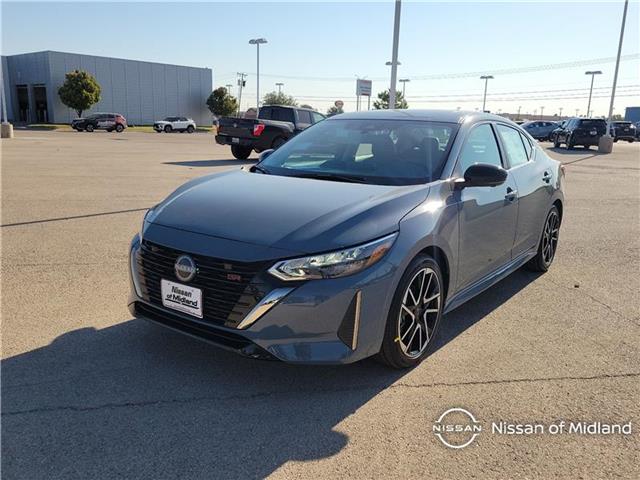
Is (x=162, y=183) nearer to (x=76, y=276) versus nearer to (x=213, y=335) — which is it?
(x=76, y=276)

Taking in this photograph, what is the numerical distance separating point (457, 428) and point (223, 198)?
2.03 meters

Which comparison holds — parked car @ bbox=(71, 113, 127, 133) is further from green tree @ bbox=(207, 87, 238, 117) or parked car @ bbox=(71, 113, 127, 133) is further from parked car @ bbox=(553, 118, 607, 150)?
parked car @ bbox=(553, 118, 607, 150)

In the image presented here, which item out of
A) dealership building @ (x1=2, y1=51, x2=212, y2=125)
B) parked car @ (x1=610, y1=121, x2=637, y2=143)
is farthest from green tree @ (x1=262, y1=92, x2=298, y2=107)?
parked car @ (x1=610, y1=121, x2=637, y2=143)

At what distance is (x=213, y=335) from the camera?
10.2 feet

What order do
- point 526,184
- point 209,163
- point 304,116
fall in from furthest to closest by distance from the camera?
point 304,116
point 209,163
point 526,184

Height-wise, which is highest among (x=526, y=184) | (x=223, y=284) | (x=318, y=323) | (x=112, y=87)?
(x=112, y=87)

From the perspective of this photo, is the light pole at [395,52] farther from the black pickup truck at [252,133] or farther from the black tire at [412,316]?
the black tire at [412,316]

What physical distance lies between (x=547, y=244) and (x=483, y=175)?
98.4 inches

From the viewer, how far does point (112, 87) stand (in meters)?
67.3

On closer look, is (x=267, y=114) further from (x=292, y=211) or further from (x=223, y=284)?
(x=223, y=284)

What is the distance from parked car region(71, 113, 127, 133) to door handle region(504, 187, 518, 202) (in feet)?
156

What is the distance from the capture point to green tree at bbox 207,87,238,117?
73062 mm

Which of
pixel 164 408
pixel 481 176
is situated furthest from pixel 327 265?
pixel 481 176

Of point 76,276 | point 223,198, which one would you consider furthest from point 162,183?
point 223,198
